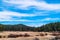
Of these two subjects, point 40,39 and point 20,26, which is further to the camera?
point 20,26

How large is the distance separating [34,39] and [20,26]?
65.9 meters

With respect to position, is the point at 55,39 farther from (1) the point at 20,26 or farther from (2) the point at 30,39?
(1) the point at 20,26

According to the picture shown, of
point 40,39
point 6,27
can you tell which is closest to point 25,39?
point 40,39

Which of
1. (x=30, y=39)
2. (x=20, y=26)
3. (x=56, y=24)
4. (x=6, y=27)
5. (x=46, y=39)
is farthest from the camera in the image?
(x=56, y=24)

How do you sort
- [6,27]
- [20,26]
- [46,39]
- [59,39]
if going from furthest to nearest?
[20,26] < [6,27] < [59,39] < [46,39]

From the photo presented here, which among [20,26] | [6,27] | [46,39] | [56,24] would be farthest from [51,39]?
[56,24]

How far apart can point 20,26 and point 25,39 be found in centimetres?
6605

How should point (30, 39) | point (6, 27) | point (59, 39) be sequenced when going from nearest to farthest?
point (30, 39)
point (59, 39)
point (6, 27)

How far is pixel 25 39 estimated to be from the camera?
96.8ft

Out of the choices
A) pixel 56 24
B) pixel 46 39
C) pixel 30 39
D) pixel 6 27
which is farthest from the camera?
pixel 56 24

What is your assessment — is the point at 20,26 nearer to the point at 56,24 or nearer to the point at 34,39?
the point at 56,24

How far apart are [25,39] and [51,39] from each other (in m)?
4.87

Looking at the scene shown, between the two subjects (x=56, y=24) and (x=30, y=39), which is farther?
(x=56, y=24)

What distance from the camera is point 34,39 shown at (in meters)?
29.8
